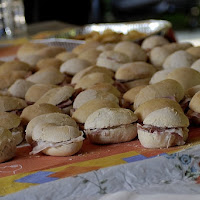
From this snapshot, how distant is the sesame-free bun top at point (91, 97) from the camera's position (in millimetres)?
1326

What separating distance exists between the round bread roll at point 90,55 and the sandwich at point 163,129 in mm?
740

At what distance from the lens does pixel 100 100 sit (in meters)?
1.26

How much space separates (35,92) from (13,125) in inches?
10.8

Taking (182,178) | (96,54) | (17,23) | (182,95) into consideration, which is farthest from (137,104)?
(17,23)

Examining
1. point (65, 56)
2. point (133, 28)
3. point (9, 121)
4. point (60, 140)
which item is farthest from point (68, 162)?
point (133, 28)

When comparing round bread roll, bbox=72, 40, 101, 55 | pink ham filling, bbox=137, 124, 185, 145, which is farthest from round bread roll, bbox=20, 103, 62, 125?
round bread roll, bbox=72, 40, 101, 55

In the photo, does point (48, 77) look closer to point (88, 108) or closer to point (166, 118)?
point (88, 108)

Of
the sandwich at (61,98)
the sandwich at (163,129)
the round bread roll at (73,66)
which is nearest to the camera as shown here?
the sandwich at (163,129)

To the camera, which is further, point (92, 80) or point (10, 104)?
point (92, 80)

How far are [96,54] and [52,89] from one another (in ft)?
1.60

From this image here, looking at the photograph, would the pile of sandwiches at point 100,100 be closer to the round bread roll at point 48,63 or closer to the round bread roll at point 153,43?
the round bread roll at point 48,63

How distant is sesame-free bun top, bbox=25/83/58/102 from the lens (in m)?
1.46

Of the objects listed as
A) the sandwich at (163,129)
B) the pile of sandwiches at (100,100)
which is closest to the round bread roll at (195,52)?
the pile of sandwiches at (100,100)

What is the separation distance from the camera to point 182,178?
3.04 feet
